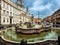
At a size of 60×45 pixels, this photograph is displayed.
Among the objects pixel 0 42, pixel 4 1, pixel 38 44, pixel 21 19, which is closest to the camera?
pixel 38 44

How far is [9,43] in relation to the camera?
17453 mm

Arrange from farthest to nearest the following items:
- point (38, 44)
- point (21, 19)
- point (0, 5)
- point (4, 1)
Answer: point (21, 19) → point (4, 1) → point (0, 5) → point (38, 44)

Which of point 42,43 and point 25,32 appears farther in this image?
point 25,32

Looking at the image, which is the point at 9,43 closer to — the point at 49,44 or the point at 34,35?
the point at 49,44

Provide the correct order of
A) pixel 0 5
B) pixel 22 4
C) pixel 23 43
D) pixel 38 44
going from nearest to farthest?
1. pixel 23 43
2. pixel 38 44
3. pixel 0 5
4. pixel 22 4

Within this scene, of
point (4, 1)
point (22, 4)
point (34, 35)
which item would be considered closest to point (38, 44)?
point (34, 35)

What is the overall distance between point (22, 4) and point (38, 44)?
11151 centimetres

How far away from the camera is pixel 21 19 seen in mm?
80438

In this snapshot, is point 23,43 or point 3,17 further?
point 3,17

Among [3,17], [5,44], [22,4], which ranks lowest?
[5,44]

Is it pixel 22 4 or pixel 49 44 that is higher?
pixel 22 4

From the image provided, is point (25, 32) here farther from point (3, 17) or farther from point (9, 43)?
point (3, 17)

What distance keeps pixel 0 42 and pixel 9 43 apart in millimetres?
1713

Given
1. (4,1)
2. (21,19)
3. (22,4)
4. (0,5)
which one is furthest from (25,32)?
(22,4)
